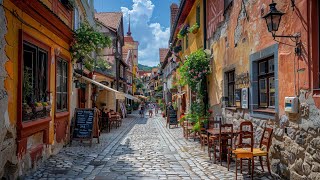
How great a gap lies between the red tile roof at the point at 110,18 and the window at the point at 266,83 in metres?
24.9

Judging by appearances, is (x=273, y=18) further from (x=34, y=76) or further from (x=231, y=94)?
(x=34, y=76)

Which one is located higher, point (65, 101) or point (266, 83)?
point (266, 83)

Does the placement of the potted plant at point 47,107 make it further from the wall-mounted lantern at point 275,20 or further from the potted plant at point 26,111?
the wall-mounted lantern at point 275,20

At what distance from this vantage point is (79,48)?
10.9 m

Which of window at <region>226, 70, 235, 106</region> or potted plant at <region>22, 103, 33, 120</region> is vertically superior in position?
window at <region>226, 70, 235, 106</region>

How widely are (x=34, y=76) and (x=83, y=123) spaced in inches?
168

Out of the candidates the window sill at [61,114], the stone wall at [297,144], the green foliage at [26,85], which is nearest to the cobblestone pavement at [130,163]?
the stone wall at [297,144]

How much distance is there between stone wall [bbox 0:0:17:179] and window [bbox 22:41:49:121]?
0.76m

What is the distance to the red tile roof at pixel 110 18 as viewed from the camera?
32391 mm

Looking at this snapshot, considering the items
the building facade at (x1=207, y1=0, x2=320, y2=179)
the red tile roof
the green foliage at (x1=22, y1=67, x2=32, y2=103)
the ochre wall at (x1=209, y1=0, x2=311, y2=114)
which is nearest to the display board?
the green foliage at (x1=22, y1=67, x2=32, y2=103)

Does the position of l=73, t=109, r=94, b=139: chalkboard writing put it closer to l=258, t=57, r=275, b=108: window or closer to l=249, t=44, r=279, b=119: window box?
l=249, t=44, r=279, b=119: window box

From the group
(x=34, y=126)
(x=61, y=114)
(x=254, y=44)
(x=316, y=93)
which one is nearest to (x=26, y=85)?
(x=34, y=126)

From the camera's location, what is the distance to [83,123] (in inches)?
451

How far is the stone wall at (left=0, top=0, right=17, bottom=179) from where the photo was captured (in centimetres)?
547
